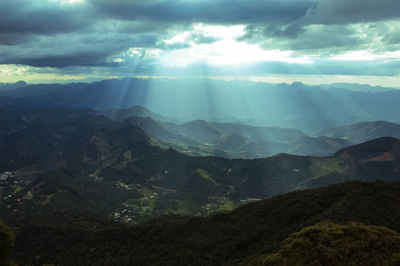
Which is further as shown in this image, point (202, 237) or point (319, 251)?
point (202, 237)

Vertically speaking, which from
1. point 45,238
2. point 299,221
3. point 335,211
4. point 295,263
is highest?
point 295,263

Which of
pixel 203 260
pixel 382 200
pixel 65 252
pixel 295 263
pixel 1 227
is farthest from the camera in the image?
pixel 65 252

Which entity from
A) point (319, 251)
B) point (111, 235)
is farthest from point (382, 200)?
point (111, 235)

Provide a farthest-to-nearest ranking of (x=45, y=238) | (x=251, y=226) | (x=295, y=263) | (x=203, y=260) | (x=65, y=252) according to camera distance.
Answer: (x=45, y=238) < (x=65, y=252) < (x=251, y=226) < (x=203, y=260) < (x=295, y=263)

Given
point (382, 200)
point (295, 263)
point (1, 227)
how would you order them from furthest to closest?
point (382, 200) < point (1, 227) < point (295, 263)

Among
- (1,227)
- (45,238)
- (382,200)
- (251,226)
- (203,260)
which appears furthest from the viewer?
(45,238)

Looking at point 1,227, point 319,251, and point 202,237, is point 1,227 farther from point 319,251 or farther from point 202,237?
point 202,237

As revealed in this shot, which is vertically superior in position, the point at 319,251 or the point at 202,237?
the point at 319,251

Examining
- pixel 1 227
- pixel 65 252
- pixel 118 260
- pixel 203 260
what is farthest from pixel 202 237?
pixel 1 227

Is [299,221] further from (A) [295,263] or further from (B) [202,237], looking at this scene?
(A) [295,263]
